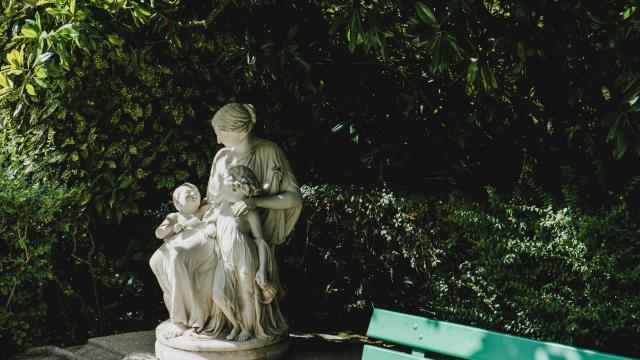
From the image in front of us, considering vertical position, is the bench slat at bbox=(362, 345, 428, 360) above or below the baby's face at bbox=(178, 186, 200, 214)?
below

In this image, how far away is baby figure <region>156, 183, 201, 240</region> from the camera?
14.1 ft

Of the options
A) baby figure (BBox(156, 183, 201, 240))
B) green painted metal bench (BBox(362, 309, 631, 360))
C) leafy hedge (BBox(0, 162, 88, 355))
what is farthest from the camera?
leafy hedge (BBox(0, 162, 88, 355))

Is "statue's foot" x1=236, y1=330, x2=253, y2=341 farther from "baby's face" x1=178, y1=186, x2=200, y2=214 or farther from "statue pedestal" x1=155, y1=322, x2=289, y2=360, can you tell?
"baby's face" x1=178, y1=186, x2=200, y2=214

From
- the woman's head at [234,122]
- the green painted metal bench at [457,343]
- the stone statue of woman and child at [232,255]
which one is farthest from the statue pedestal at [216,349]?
the green painted metal bench at [457,343]

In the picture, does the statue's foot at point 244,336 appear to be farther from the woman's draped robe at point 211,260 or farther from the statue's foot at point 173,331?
the statue's foot at point 173,331

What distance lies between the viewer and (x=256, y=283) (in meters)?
4.05

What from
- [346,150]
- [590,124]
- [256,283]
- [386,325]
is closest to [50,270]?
[256,283]

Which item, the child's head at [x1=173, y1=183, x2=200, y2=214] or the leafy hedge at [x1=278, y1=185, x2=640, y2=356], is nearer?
the leafy hedge at [x1=278, y1=185, x2=640, y2=356]

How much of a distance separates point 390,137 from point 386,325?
104 inches

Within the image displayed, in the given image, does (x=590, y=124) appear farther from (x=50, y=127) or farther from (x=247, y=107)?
(x=50, y=127)

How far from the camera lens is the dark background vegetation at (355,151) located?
3926 millimetres

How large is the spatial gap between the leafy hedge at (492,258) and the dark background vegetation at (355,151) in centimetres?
1

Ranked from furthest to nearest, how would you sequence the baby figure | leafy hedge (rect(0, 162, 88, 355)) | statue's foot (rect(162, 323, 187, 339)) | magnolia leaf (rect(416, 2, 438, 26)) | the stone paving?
leafy hedge (rect(0, 162, 88, 355)), the stone paving, the baby figure, statue's foot (rect(162, 323, 187, 339)), magnolia leaf (rect(416, 2, 438, 26))

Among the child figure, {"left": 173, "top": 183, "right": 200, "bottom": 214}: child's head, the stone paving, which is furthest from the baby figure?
the stone paving
